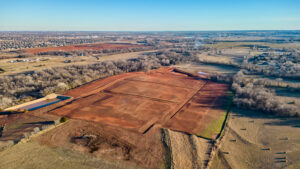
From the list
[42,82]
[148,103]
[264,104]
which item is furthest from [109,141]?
[42,82]

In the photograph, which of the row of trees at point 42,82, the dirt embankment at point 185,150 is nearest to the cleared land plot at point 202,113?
the dirt embankment at point 185,150

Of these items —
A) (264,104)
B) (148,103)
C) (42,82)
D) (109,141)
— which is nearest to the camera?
(109,141)

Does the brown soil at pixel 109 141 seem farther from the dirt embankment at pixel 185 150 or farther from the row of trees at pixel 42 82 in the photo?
the row of trees at pixel 42 82

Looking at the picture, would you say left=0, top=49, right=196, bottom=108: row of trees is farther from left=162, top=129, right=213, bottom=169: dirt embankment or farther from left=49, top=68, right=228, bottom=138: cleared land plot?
left=162, top=129, right=213, bottom=169: dirt embankment

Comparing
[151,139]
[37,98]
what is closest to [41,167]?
[151,139]

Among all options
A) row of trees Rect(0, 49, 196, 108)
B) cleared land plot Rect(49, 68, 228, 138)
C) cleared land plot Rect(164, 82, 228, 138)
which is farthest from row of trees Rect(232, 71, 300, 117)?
row of trees Rect(0, 49, 196, 108)

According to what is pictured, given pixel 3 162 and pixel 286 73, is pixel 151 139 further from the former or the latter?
pixel 286 73

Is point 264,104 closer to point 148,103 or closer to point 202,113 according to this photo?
point 202,113

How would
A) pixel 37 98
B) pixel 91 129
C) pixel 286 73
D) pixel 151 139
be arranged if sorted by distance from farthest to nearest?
pixel 286 73
pixel 37 98
pixel 91 129
pixel 151 139
